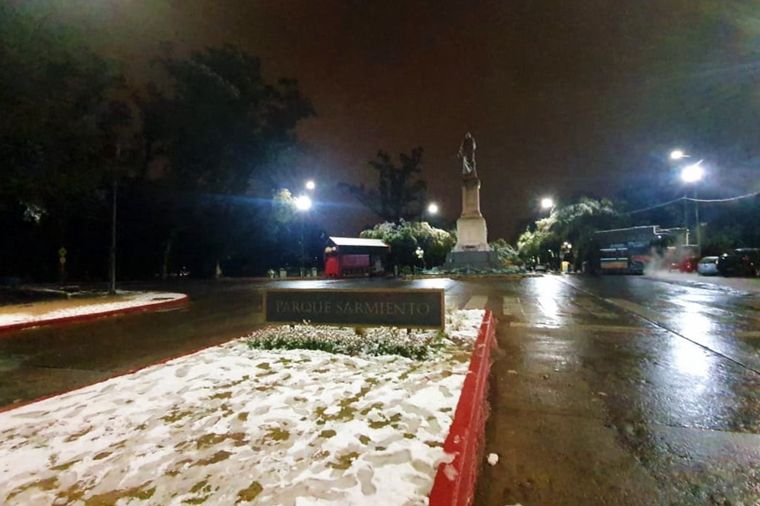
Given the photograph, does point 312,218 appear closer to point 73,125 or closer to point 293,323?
point 73,125

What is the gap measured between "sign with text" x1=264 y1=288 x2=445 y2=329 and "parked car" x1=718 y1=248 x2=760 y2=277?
112 ft

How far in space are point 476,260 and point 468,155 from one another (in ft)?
34.3

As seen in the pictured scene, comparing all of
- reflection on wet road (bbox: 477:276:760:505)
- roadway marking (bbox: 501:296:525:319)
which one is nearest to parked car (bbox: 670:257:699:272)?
roadway marking (bbox: 501:296:525:319)

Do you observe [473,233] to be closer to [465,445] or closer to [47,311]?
[47,311]

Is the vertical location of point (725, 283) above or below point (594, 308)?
above

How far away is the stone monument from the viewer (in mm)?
38531

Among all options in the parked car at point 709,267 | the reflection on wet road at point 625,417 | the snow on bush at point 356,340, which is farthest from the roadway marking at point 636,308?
the parked car at point 709,267

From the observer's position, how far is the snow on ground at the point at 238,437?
9.07 ft

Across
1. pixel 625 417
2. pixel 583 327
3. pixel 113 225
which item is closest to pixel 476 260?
pixel 113 225

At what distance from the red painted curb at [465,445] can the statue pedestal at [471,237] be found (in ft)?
111

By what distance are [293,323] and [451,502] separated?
19.4ft

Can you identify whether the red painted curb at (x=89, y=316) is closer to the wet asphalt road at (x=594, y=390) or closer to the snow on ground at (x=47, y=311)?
the snow on ground at (x=47, y=311)

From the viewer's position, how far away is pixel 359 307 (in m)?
7.66

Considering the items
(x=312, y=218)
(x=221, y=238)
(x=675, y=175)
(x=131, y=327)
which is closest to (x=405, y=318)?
(x=131, y=327)
